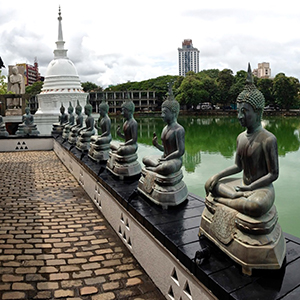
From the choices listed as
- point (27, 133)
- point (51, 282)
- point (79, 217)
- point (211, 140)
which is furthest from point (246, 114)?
point (211, 140)

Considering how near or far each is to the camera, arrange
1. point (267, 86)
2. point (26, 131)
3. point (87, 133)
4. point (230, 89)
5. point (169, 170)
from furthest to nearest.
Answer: point (230, 89)
point (267, 86)
point (26, 131)
point (87, 133)
point (169, 170)

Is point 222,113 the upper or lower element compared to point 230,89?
lower

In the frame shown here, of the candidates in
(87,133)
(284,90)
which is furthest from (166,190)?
(284,90)

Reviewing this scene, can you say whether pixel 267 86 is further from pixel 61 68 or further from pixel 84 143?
pixel 84 143

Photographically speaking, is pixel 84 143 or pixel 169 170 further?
pixel 84 143

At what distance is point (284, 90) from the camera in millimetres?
41312

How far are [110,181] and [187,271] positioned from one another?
3173 mm

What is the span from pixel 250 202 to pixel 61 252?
298 centimetres

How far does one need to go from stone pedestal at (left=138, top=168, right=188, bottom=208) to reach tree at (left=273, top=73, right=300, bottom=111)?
40516mm

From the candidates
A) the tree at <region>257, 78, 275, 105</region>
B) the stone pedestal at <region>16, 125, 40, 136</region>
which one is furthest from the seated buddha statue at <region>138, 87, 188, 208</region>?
the tree at <region>257, 78, 275, 105</region>

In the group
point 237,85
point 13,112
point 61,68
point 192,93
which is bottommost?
point 13,112

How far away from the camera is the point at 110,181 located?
6.00m

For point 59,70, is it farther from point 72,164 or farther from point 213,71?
point 213,71

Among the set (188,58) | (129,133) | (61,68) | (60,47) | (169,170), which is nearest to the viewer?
(169,170)
